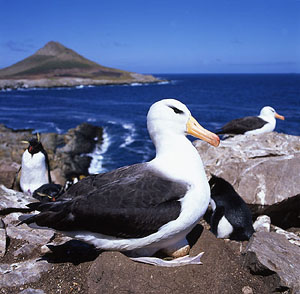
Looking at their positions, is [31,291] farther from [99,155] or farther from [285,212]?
[99,155]

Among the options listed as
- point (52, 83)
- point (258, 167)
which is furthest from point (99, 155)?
point (52, 83)

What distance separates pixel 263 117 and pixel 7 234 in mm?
8832

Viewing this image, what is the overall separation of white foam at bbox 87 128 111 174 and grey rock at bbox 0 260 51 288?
13221 mm

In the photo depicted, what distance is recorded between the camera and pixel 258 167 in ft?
19.2

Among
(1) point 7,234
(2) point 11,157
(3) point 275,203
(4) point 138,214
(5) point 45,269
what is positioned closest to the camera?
(4) point 138,214

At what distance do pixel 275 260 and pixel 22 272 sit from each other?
114 inches

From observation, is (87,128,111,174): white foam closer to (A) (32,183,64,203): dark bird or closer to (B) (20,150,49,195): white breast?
(B) (20,150,49,195): white breast

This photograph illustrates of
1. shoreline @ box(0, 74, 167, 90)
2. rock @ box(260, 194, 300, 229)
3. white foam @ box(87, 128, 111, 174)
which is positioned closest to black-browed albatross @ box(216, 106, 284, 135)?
rock @ box(260, 194, 300, 229)

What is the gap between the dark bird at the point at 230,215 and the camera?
4984 millimetres

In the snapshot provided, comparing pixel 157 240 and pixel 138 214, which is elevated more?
pixel 138 214

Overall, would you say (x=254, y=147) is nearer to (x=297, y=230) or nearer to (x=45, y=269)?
(x=297, y=230)

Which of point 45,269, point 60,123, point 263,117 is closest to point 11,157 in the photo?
point 263,117

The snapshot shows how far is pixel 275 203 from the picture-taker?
17.8ft

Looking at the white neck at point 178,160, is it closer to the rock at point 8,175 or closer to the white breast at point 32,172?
the white breast at point 32,172
